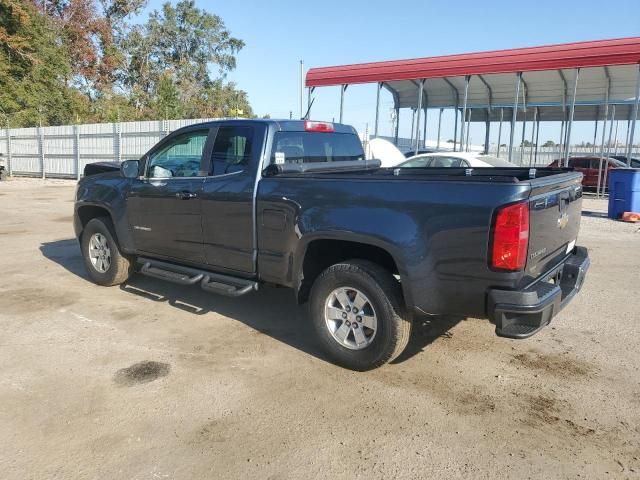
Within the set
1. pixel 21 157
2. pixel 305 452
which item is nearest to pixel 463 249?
pixel 305 452

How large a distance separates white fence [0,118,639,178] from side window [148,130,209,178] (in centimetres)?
1475

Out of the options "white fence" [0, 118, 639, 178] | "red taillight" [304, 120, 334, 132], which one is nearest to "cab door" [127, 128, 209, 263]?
"red taillight" [304, 120, 334, 132]

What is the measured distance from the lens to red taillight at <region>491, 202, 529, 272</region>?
308 centimetres

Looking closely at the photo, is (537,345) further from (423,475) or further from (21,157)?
(21,157)

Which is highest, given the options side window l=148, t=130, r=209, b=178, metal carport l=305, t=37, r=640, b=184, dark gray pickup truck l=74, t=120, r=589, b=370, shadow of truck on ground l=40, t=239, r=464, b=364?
metal carport l=305, t=37, r=640, b=184

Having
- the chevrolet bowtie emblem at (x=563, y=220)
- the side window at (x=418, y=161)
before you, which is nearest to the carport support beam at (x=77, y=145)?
the side window at (x=418, y=161)

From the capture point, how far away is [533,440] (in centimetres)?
304

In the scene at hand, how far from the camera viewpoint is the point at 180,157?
17.1ft

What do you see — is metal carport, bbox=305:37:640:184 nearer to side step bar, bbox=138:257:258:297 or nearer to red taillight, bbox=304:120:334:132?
red taillight, bbox=304:120:334:132

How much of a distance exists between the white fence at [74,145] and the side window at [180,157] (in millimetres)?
14747

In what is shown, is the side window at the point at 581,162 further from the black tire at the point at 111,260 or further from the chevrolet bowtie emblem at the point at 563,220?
the black tire at the point at 111,260

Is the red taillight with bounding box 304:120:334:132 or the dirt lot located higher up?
the red taillight with bounding box 304:120:334:132

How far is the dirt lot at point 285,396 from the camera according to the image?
111 inches

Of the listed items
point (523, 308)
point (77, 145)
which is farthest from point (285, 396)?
point (77, 145)
